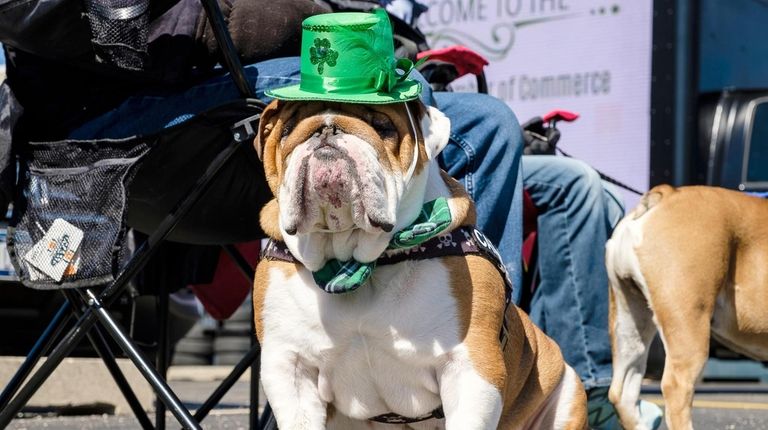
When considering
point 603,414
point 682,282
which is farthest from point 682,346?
point 603,414

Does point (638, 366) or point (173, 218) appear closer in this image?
point (173, 218)

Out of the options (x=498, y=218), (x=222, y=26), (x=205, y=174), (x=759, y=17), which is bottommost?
(x=759, y=17)

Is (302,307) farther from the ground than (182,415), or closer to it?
farther from the ground

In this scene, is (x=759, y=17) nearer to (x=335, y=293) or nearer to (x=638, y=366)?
(x=638, y=366)

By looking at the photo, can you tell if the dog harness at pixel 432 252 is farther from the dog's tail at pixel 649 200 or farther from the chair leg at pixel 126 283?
the dog's tail at pixel 649 200

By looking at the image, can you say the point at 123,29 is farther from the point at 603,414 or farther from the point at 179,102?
the point at 603,414

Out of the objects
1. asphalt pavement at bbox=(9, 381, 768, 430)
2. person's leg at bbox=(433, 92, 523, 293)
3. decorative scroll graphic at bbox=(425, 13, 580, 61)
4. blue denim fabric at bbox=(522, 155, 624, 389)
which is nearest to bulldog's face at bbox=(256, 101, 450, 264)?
person's leg at bbox=(433, 92, 523, 293)

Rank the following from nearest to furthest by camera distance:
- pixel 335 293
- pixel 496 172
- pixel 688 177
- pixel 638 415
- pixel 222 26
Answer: pixel 335 293 → pixel 222 26 → pixel 496 172 → pixel 638 415 → pixel 688 177

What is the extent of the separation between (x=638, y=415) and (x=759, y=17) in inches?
233

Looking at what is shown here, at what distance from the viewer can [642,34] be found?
380 inches

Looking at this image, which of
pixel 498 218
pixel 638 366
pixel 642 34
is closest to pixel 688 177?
pixel 642 34

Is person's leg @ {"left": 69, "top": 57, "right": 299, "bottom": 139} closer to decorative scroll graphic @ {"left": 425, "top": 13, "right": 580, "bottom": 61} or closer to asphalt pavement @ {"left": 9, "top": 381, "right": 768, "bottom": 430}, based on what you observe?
asphalt pavement @ {"left": 9, "top": 381, "right": 768, "bottom": 430}

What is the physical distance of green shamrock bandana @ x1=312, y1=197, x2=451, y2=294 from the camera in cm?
284

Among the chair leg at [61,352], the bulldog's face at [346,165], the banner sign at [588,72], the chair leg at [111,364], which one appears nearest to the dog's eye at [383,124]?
the bulldog's face at [346,165]
